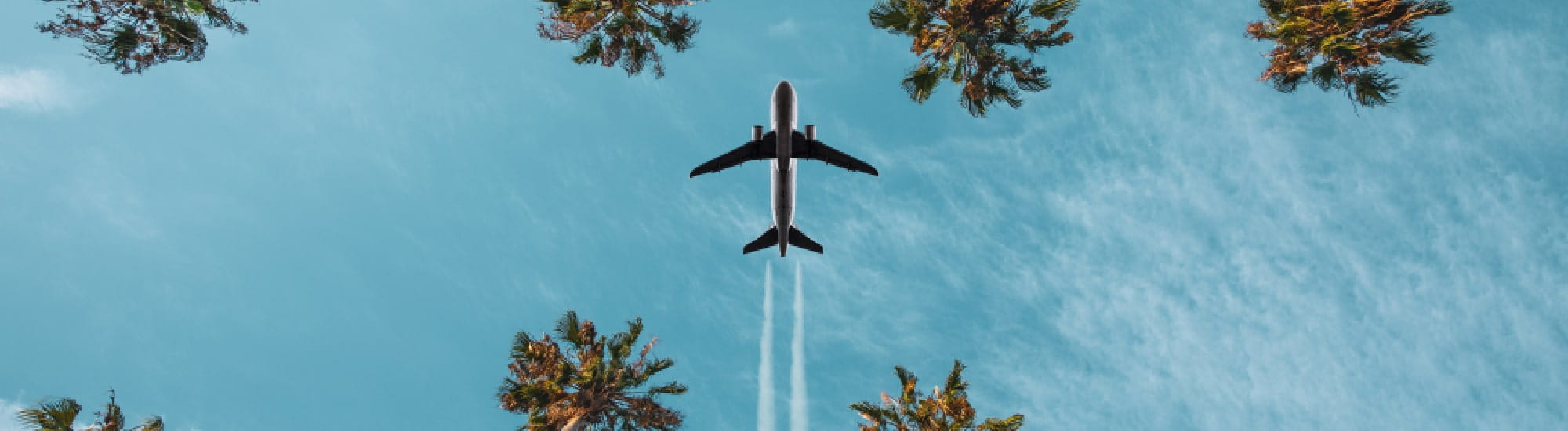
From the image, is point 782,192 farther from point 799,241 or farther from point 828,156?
point 799,241

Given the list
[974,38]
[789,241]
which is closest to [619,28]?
[974,38]

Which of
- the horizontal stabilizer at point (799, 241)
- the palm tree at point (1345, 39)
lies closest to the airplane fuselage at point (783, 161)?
the horizontal stabilizer at point (799, 241)

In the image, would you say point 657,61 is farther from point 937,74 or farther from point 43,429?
point 43,429

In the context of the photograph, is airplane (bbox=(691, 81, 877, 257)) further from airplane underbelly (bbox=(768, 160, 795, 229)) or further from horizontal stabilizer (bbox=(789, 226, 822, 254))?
horizontal stabilizer (bbox=(789, 226, 822, 254))

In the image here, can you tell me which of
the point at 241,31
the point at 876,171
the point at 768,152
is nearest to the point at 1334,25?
the point at 876,171

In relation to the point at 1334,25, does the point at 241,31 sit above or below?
below

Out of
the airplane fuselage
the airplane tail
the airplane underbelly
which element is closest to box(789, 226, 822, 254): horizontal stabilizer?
the airplane tail
